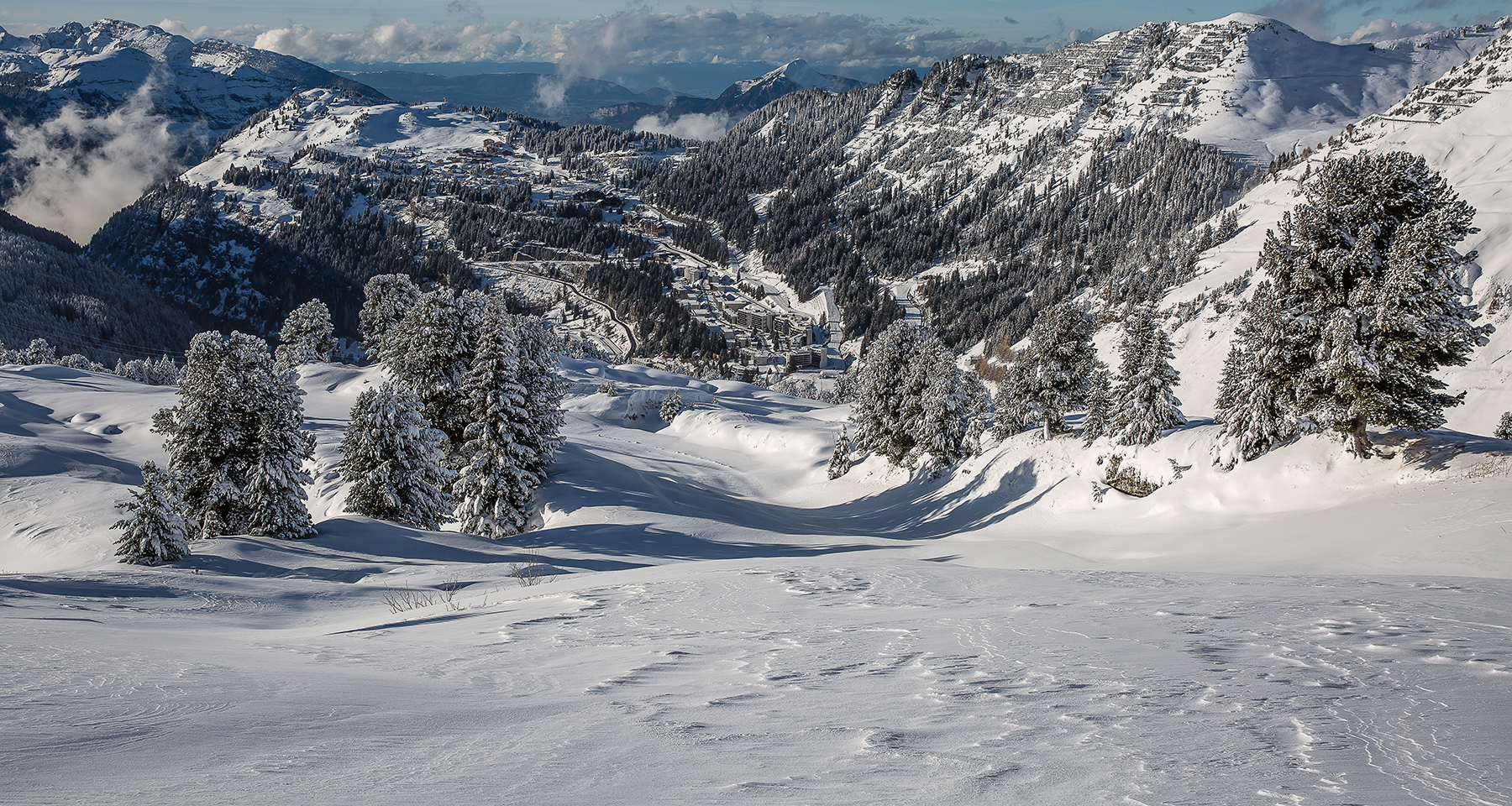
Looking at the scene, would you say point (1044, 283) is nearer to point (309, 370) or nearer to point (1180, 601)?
point (309, 370)

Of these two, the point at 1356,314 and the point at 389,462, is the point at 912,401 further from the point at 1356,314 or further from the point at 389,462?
the point at 389,462

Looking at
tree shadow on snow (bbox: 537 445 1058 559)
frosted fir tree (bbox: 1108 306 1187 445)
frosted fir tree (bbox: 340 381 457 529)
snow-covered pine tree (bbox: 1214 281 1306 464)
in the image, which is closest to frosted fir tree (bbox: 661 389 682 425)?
tree shadow on snow (bbox: 537 445 1058 559)

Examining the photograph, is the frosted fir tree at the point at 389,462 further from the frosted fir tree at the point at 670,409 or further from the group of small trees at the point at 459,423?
the frosted fir tree at the point at 670,409

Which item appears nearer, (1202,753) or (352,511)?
(1202,753)

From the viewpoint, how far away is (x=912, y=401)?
131 ft

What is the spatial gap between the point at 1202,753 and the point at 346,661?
6.13 meters

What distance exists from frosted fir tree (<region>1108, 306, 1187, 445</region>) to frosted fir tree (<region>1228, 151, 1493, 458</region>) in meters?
6.61

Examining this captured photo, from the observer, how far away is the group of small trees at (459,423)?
23.8 m

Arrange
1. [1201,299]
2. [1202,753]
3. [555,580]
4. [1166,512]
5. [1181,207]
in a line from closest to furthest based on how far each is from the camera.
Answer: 1. [1202,753]
2. [555,580]
3. [1166,512]
4. [1201,299]
5. [1181,207]

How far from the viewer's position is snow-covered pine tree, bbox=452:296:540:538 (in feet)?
87.9

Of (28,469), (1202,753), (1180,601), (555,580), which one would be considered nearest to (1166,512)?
(1180,601)

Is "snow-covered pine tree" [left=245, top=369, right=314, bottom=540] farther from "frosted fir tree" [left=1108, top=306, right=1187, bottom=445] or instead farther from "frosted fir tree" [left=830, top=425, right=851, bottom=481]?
"frosted fir tree" [left=830, top=425, right=851, bottom=481]

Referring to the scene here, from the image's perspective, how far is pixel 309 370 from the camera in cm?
6406

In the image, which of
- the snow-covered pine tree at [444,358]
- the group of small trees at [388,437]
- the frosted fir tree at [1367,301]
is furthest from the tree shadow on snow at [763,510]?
the frosted fir tree at [1367,301]
